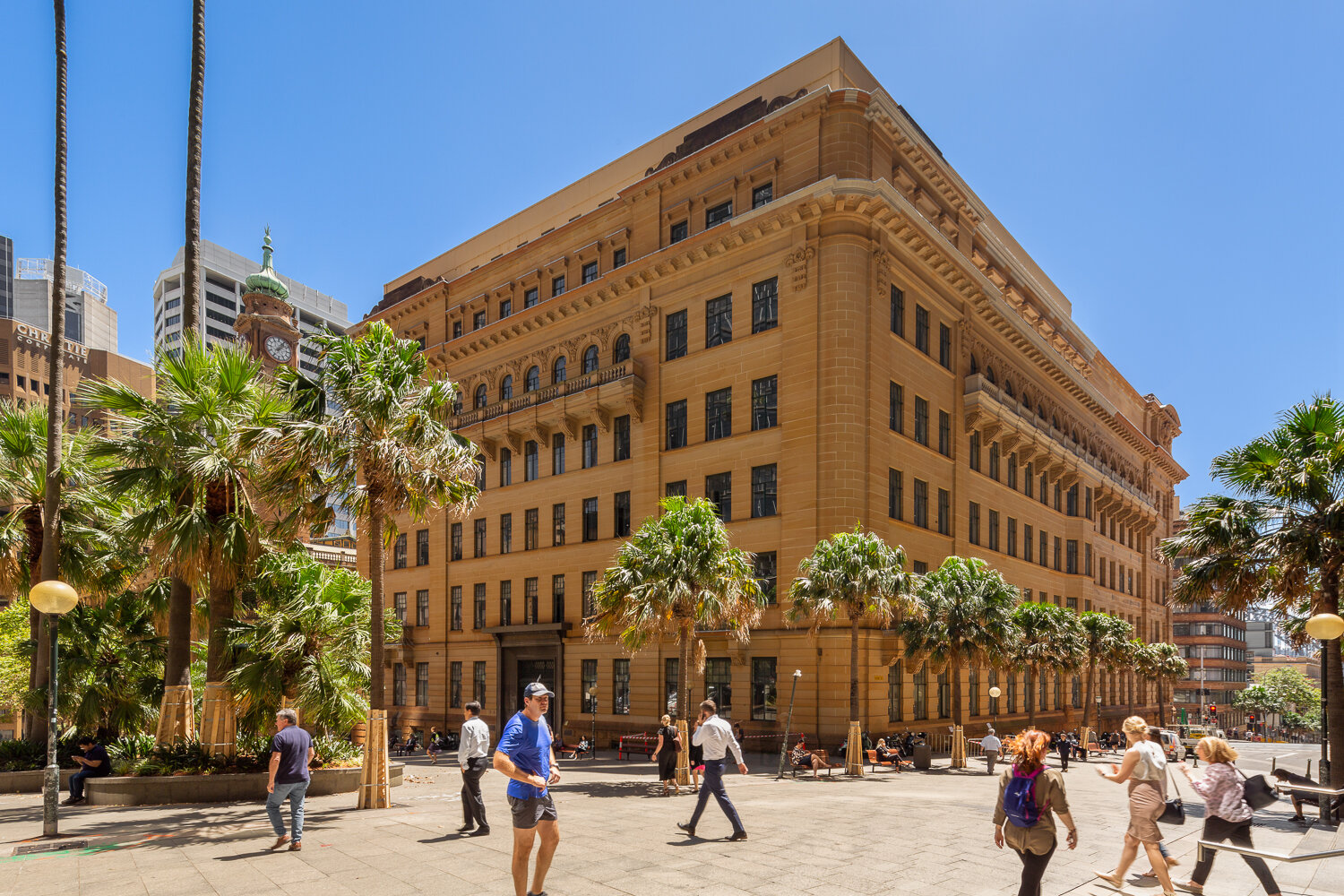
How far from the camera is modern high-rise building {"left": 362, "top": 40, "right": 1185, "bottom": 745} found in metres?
35.7

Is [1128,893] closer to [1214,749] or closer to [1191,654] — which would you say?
[1214,749]

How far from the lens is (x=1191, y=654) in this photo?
126 meters

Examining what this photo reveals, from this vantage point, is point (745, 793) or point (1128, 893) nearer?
point (1128, 893)

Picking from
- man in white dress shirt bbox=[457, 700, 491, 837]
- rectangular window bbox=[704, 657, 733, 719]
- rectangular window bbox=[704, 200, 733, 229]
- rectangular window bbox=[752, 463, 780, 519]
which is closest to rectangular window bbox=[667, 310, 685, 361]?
rectangular window bbox=[704, 200, 733, 229]

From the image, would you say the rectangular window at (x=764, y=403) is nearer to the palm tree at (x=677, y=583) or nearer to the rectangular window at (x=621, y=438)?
the rectangular window at (x=621, y=438)

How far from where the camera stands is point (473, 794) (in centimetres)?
1366

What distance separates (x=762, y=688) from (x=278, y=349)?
89.7 metres

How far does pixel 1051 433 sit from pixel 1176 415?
4626cm

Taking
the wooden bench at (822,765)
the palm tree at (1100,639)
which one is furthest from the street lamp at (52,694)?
the palm tree at (1100,639)

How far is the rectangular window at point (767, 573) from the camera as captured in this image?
35719 millimetres

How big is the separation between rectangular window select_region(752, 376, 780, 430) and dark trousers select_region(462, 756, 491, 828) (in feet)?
82.3

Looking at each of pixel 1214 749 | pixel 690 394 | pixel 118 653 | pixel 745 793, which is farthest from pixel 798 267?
pixel 1214 749

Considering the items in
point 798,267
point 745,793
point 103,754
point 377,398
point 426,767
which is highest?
point 798,267

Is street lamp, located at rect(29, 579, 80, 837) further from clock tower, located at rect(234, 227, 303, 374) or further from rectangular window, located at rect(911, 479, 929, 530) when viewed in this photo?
clock tower, located at rect(234, 227, 303, 374)
